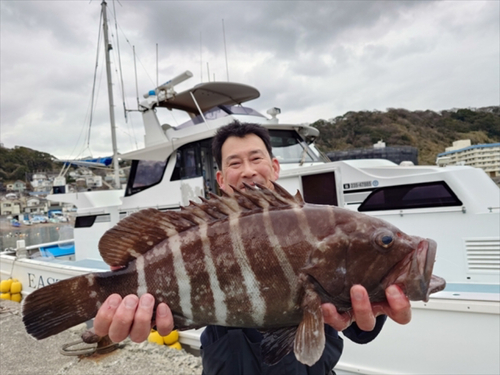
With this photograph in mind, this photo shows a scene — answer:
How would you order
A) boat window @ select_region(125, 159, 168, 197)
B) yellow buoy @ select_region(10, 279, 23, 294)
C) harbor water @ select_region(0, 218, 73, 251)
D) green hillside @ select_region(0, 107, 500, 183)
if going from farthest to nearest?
green hillside @ select_region(0, 107, 500, 183) → harbor water @ select_region(0, 218, 73, 251) → yellow buoy @ select_region(10, 279, 23, 294) → boat window @ select_region(125, 159, 168, 197)

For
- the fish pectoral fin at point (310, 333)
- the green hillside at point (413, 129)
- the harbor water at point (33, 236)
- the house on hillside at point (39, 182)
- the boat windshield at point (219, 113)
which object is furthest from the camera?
the house on hillside at point (39, 182)

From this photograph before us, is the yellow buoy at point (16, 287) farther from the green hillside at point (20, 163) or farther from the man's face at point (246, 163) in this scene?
the green hillside at point (20, 163)

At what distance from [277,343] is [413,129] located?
63391 mm

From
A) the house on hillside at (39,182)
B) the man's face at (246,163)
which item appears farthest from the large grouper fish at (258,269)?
the house on hillside at (39,182)

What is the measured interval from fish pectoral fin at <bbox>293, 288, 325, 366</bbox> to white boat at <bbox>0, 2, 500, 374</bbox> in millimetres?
2370

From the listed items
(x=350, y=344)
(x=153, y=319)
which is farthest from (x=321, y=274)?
(x=350, y=344)

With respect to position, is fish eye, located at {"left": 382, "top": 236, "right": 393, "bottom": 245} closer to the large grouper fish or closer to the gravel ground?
the large grouper fish

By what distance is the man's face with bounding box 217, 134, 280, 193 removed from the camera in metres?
2.22

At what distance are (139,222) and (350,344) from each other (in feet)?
10.00

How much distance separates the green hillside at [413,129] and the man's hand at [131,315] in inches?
1716

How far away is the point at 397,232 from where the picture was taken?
4.73ft

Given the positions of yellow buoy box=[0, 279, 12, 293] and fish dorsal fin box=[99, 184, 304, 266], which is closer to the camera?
fish dorsal fin box=[99, 184, 304, 266]

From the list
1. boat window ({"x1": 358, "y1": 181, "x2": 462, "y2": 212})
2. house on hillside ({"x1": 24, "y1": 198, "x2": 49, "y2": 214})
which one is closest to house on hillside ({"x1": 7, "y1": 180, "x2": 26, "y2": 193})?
house on hillside ({"x1": 24, "y1": 198, "x2": 49, "y2": 214})

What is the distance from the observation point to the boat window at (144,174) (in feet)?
25.2
